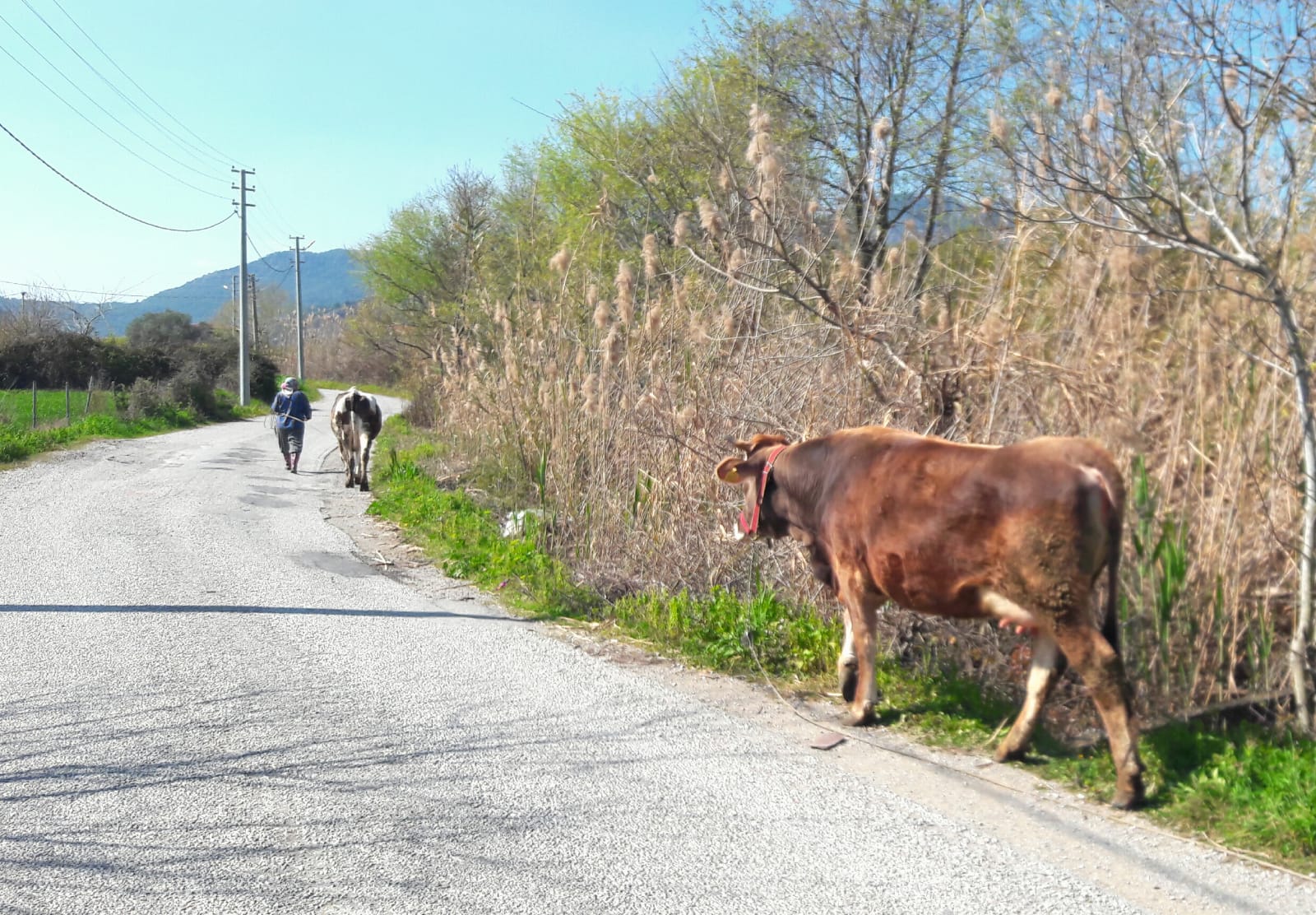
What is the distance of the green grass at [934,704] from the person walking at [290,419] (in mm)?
8691

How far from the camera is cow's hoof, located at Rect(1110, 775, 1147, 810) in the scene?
4449 millimetres

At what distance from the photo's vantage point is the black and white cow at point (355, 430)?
16.9 meters

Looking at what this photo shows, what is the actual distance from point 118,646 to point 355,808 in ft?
11.5

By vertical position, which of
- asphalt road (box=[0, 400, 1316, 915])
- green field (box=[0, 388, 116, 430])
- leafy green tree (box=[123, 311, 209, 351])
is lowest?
asphalt road (box=[0, 400, 1316, 915])

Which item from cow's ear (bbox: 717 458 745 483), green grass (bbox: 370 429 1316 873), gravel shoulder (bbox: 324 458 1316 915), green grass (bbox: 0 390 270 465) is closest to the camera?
gravel shoulder (bbox: 324 458 1316 915)

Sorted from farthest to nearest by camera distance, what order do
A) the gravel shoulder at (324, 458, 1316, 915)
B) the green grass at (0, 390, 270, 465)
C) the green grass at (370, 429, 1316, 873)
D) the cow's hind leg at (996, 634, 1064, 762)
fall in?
1. the green grass at (0, 390, 270, 465)
2. the cow's hind leg at (996, 634, 1064, 762)
3. the green grass at (370, 429, 1316, 873)
4. the gravel shoulder at (324, 458, 1316, 915)

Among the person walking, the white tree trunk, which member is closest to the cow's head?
the white tree trunk

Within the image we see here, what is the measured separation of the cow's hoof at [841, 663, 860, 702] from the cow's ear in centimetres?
126

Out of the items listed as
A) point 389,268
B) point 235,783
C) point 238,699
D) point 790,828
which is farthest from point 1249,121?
point 389,268

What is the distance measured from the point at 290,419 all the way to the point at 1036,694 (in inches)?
642

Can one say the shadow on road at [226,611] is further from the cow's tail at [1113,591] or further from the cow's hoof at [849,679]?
the cow's tail at [1113,591]

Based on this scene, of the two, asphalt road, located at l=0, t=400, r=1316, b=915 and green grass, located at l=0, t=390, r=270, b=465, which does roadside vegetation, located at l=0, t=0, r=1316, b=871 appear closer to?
asphalt road, located at l=0, t=400, r=1316, b=915

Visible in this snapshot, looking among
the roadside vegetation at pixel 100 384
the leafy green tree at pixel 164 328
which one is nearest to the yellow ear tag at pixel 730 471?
the roadside vegetation at pixel 100 384

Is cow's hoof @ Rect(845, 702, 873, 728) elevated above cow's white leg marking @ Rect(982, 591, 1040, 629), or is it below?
below
